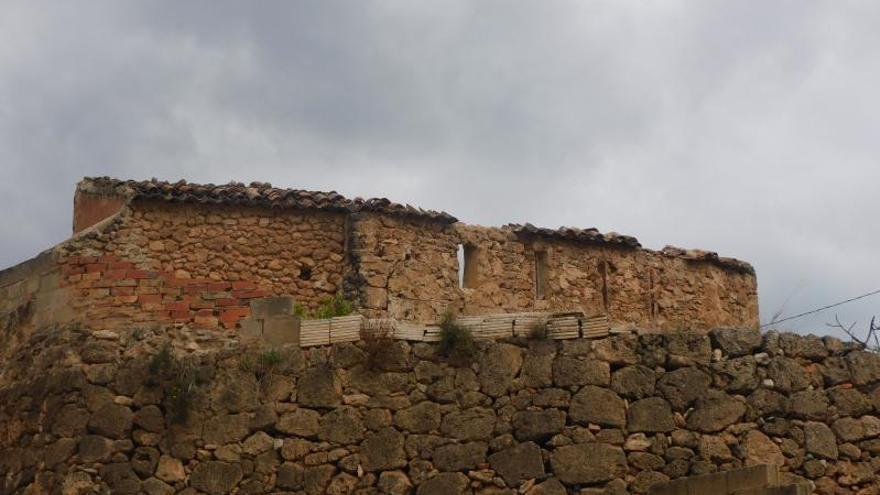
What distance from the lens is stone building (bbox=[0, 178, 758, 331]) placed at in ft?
45.2

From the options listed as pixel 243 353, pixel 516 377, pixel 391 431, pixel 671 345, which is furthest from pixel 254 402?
pixel 671 345

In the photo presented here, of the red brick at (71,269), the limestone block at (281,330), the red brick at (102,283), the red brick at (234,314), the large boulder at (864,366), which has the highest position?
the red brick at (71,269)

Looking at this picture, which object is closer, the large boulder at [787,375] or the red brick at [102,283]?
the large boulder at [787,375]

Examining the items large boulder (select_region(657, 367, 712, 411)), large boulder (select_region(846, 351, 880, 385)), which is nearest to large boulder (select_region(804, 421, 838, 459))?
large boulder (select_region(846, 351, 880, 385))

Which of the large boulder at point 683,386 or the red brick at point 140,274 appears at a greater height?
the red brick at point 140,274

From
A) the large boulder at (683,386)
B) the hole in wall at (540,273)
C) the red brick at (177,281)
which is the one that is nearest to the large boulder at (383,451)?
the large boulder at (683,386)

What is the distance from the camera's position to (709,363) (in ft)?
38.2

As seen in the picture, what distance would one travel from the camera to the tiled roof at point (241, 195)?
14.9m

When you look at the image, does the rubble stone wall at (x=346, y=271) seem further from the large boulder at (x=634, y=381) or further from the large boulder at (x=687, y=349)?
the large boulder at (x=634, y=381)

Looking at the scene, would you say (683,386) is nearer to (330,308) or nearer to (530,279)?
(330,308)

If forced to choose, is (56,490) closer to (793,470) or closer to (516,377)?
(516,377)

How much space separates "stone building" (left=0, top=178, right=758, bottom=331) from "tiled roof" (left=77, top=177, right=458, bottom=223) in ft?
0.06

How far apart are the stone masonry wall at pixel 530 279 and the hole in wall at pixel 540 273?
0.18 feet

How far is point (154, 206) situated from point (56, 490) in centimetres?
415
